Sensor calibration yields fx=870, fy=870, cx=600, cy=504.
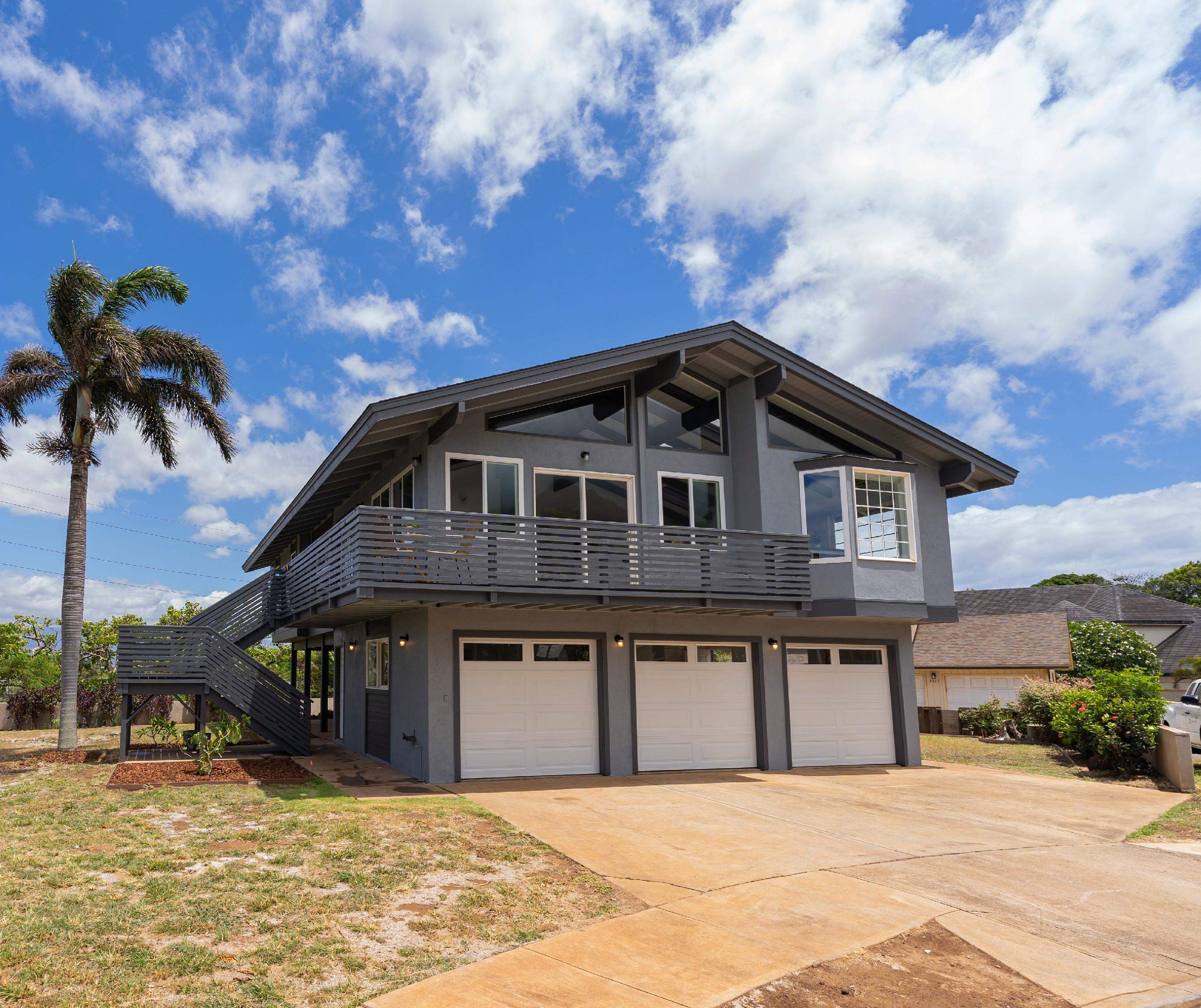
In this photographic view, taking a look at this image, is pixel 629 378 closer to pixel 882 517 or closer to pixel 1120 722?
pixel 882 517

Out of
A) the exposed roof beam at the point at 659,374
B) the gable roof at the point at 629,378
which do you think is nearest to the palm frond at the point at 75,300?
the gable roof at the point at 629,378

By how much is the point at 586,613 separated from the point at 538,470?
109 inches

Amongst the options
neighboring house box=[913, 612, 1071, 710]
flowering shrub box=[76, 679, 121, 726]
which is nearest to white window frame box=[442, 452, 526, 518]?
flowering shrub box=[76, 679, 121, 726]

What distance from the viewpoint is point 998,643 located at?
31.6 meters

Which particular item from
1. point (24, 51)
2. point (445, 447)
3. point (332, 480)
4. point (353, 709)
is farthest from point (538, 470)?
point (24, 51)

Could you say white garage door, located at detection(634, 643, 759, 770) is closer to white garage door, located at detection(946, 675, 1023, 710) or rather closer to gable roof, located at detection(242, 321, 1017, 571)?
gable roof, located at detection(242, 321, 1017, 571)

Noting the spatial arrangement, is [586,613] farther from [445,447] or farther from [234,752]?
[234,752]

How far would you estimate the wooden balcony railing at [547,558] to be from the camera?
13195mm

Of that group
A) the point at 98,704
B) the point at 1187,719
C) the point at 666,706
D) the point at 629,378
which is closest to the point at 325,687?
the point at 98,704

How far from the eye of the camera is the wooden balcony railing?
43.3 ft

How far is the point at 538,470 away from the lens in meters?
16.1

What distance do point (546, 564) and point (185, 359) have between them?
1086 cm

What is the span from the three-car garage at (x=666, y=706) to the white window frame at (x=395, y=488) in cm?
303

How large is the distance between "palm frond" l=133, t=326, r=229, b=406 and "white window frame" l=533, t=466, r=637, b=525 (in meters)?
8.78
